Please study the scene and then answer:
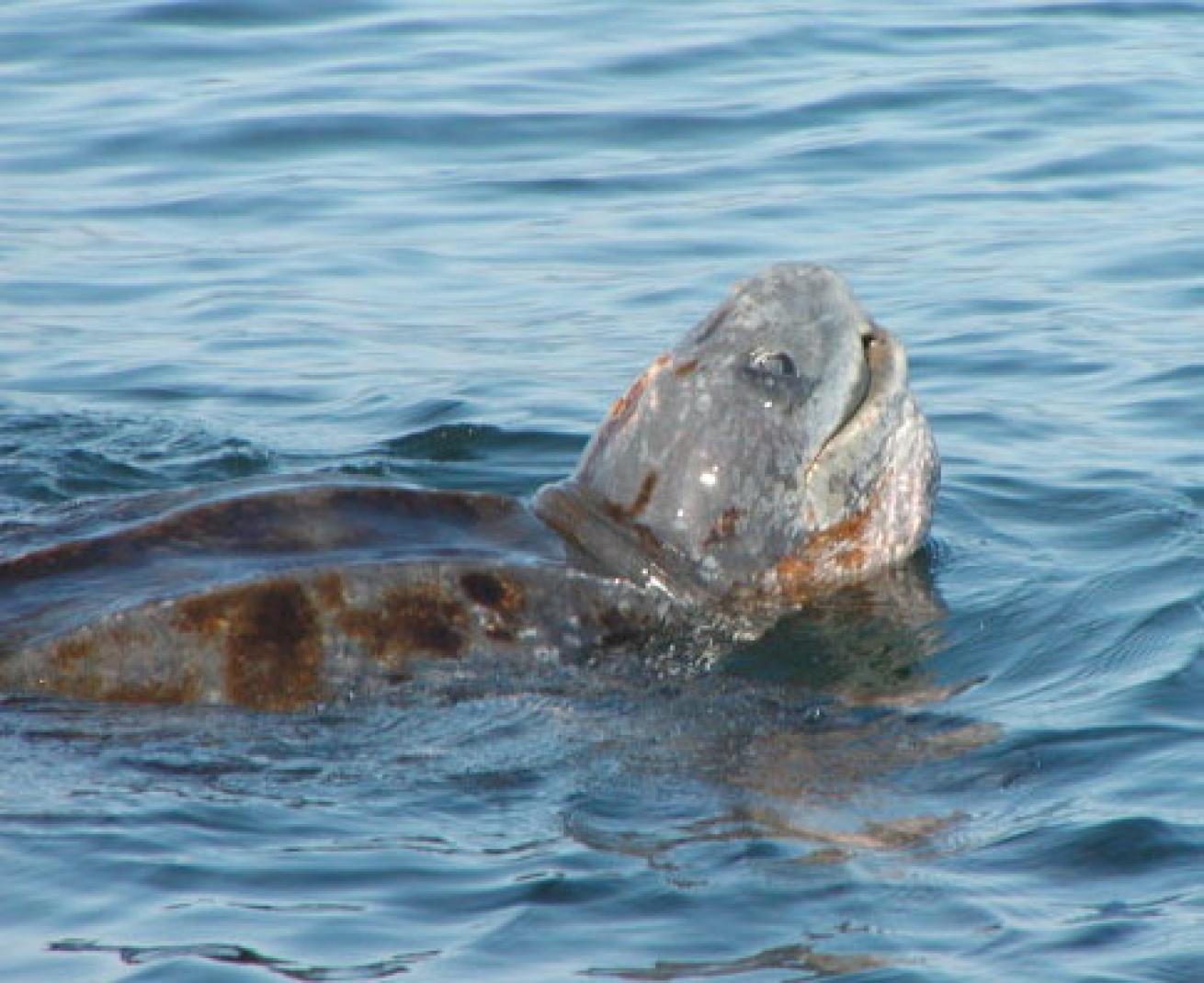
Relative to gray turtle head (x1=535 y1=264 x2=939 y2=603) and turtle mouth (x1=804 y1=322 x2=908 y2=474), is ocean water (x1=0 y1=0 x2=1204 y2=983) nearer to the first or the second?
gray turtle head (x1=535 y1=264 x2=939 y2=603)

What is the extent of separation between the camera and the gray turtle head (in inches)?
242

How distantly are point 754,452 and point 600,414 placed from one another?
2661 mm

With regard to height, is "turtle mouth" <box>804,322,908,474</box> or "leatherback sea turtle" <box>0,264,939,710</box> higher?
"turtle mouth" <box>804,322,908,474</box>

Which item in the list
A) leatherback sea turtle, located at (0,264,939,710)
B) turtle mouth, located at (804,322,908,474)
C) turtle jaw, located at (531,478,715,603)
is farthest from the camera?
turtle mouth, located at (804,322,908,474)

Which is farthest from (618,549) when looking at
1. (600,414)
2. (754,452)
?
(600,414)

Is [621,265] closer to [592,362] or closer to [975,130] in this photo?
[592,362]

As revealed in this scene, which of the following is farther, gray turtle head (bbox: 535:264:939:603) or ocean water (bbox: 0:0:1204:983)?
gray turtle head (bbox: 535:264:939:603)

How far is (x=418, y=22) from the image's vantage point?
49.4 ft

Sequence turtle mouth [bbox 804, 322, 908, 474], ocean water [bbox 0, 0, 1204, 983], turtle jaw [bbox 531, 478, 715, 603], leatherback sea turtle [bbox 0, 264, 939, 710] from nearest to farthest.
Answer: ocean water [bbox 0, 0, 1204, 983], leatherback sea turtle [bbox 0, 264, 939, 710], turtle jaw [bbox 531, 478, 715, 603], turtle mouth [bbox 804, 322, 908, 474]

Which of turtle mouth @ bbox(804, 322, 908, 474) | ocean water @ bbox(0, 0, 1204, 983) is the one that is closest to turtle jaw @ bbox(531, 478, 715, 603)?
ocean water @ bbox(0, 0, 1204, 983)

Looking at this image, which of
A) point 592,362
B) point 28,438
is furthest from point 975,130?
point 28,438

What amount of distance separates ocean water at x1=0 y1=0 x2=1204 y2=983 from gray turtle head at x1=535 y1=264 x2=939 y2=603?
0.29 metres

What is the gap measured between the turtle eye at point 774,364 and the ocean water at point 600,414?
701 millimetres

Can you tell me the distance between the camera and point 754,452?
20.1 feet
